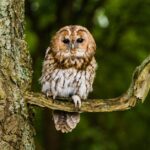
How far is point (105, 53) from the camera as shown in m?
7.45

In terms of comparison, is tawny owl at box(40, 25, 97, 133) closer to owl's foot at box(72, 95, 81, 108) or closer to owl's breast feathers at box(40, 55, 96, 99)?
owl's breast feathers at box(40, 55, 96, 99)

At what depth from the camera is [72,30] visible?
4.45 m

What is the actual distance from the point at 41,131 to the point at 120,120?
93 cm

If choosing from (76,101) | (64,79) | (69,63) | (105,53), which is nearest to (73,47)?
(69,63)

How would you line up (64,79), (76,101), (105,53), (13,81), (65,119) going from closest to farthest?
1. (13,81)
2. (76,101)
3. (65,119)
4. (64,79)
5. (105,53)

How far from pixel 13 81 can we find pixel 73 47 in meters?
0.92

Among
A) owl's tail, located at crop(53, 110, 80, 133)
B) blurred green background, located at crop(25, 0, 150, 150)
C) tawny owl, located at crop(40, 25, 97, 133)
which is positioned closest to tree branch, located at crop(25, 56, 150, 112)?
owl's tail, located at crop(53, 110, 80, 133)

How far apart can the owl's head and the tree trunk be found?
0.74m

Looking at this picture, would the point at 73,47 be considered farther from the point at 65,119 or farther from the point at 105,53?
the point at 105,53

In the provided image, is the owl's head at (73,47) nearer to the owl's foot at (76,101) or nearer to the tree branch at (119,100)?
the owl's foot at (76,101)

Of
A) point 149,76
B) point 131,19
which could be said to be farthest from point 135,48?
point 149,76

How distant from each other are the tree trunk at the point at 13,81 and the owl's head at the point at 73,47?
743mm

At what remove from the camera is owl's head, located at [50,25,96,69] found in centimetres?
447

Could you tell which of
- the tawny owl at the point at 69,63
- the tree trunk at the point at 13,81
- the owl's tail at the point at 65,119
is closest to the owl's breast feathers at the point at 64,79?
the tawny owl at the point at 69,63
